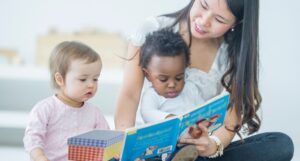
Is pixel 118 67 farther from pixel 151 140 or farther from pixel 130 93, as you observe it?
pixel 151 140

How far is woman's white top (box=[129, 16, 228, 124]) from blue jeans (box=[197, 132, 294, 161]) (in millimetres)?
220

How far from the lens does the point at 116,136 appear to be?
56.6 inches

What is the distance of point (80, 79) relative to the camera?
159cm

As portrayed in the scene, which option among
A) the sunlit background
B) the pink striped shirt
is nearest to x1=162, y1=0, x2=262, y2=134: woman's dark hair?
the pink striped shirt

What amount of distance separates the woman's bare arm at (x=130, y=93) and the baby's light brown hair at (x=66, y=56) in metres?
0.20

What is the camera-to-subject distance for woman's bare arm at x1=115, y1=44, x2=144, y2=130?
5.86ft

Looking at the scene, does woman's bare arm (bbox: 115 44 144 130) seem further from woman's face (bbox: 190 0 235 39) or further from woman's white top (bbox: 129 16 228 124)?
woman's face (bbox: 190 0 235 39)

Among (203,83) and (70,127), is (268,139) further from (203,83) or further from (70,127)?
(70,127)

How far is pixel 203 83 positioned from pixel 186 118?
44 centimetres

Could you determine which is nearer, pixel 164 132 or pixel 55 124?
pixel 164 132

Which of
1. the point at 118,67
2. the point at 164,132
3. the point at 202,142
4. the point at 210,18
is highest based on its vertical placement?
the point at 210,18

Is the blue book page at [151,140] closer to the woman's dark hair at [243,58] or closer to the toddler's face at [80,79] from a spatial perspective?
the toddler's face at [80,79]

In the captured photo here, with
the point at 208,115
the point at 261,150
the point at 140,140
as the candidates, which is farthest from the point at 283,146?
the point at 140,140

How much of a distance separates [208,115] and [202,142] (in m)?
0.14
